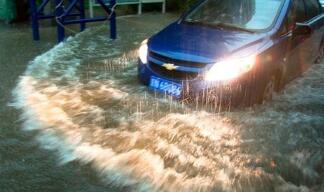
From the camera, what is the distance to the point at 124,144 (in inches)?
181

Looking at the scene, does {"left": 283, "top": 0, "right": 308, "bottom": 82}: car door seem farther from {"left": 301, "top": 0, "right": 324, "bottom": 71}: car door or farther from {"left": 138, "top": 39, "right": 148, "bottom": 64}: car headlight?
{"left": 138, "top": 39, "right": 148, "bottom": 64}: car headlight

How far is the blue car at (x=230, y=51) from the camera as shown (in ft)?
16.9

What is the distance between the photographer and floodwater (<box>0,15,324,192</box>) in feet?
13.3

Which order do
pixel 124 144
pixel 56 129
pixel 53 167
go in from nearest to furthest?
pixel 53 167
pixel 124 144
pixel 56 129

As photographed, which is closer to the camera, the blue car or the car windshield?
the blue car

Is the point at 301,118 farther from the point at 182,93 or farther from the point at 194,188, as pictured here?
the point at 194,188

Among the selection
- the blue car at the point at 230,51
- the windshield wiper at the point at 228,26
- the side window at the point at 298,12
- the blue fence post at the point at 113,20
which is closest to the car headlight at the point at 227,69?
the blue car at the point at 230,51

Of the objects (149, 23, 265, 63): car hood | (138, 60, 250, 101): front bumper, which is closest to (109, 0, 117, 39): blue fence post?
(149, 23, 265, 63): car hood

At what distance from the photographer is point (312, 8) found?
23.4 ft

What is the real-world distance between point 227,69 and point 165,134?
1047 millimetres

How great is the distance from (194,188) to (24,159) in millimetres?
1700

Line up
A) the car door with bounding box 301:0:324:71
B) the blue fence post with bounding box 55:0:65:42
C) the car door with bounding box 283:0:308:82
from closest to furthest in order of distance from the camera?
the car door with bounding box 283:0:308:82, the car door with bounding box 301:0:324:71, the blue fence post with bounding box 55:0:65:42

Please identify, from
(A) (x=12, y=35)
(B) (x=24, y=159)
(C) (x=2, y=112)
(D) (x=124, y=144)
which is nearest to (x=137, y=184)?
(D) (x=124, y=144)

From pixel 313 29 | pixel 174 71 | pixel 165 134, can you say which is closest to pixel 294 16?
pixel 313 29
